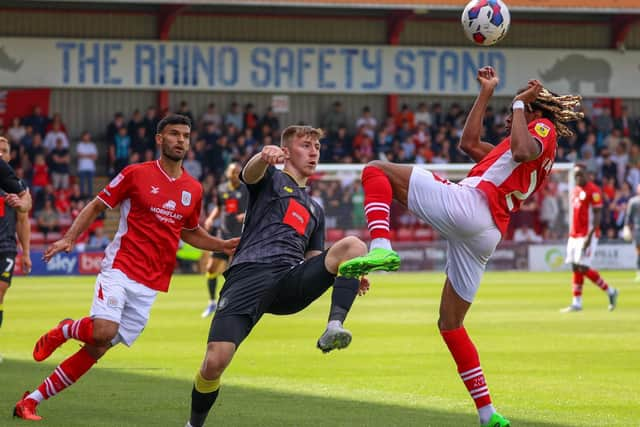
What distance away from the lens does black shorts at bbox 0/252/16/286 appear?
1284 centimetres

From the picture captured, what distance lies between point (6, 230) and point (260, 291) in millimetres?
5525

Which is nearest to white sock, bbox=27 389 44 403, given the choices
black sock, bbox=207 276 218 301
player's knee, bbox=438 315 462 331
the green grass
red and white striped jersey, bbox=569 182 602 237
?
the green grass

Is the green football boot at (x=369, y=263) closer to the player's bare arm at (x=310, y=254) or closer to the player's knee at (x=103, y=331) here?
the player's bare arm at (x=310, y=254)

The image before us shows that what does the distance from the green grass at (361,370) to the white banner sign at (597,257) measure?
12.8 metres

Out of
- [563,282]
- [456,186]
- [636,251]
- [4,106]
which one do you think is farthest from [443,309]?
[4,106]

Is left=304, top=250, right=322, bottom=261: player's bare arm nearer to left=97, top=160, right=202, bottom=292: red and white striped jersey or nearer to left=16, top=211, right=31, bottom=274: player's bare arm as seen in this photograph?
left=97, top=160, right=202, bottom=292: red and white striped jersey

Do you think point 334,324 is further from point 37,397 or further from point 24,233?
point 24,233

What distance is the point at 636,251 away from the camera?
35.7 meters

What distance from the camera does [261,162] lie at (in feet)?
26.8

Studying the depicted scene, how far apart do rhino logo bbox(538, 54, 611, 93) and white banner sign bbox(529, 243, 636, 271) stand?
7.60m

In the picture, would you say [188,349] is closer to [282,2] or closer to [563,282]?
[563,282]

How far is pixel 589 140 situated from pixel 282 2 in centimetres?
1154

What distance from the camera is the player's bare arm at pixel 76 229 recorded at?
9039mm

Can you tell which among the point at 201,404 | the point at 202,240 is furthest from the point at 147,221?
the point at 201,404
